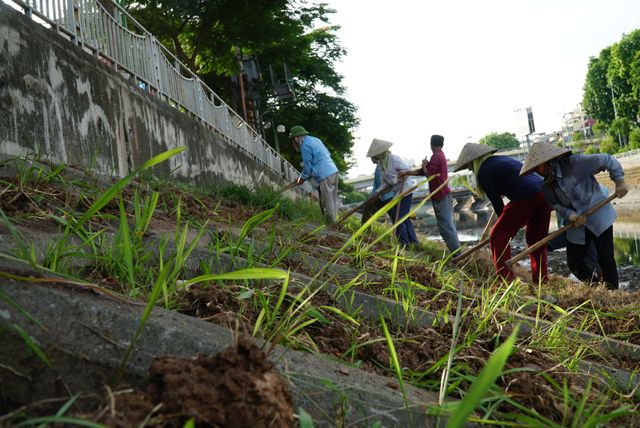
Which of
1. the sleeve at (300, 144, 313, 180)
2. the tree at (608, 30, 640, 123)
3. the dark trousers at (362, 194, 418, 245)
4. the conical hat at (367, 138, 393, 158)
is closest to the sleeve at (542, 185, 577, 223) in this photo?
the dark trousers at (362, 194, 418, 245)

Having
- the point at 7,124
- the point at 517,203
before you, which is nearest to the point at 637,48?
the point at 517,203

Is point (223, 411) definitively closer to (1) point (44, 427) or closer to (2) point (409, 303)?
(1) point (44, 427)

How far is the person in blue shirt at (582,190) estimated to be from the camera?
16.7 ft

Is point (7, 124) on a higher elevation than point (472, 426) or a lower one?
higher

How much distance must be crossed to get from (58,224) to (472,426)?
1.77m

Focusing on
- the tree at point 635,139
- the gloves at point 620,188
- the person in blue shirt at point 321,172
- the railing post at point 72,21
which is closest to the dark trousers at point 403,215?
the person in blue shirt at point 321,172

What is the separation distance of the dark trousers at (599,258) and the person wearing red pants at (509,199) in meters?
0.28

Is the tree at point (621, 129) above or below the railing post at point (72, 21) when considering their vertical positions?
below

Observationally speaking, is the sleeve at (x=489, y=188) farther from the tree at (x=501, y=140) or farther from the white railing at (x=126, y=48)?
the tree at (x=501, y=140)

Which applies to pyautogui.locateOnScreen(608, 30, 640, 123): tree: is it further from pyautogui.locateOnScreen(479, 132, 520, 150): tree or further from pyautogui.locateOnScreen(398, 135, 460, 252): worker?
pyautogui.locateOnScreen(479, 132, 520, 150): tree

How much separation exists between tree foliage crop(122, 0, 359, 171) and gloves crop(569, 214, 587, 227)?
42.5ft

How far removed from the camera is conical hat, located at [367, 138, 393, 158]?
8031 mm

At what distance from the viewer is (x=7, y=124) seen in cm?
354

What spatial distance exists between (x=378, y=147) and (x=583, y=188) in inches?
132
